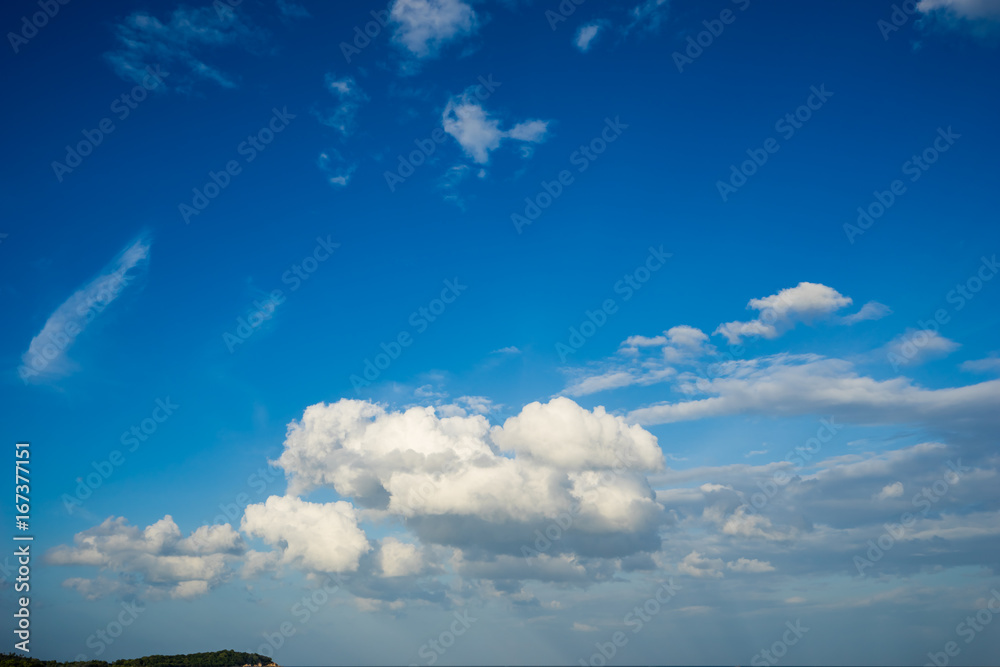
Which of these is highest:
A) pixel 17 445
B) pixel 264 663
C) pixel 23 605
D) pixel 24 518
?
pixel 17 445

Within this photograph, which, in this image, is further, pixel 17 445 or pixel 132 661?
pixel 132 661

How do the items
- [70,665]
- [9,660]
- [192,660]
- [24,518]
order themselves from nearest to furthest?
1. [24,518]
2. [9,660]
3. [70,665]
4. [192,660]

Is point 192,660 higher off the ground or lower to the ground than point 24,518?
lower

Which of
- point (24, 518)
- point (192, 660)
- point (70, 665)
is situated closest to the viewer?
point (24, 518)

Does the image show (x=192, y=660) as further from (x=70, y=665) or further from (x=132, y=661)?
(x=70, y=665)

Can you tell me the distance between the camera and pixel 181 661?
181 m

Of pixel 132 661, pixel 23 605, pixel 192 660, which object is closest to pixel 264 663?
pixel 192 660

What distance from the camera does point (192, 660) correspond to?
184 m

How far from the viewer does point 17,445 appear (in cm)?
8575

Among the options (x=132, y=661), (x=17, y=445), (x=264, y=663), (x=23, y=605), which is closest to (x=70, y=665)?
(x=132, y=661)

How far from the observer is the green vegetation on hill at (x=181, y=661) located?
519ft

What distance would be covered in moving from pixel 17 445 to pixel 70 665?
117 metres

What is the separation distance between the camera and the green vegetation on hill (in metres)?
158

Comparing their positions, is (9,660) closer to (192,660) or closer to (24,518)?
(192,660)
